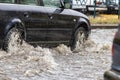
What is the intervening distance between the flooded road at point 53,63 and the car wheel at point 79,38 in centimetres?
15

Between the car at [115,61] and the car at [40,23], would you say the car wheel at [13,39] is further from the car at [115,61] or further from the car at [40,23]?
the car at [115,61]

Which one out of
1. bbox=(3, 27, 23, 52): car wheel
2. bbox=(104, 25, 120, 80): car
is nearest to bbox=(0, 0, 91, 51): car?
bbox=(3, 27, 23, 52): car wheel

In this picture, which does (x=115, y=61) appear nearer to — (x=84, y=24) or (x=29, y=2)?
(x=29, y=2)

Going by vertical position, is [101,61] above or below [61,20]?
below

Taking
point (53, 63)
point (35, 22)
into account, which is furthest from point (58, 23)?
point (53, 63)

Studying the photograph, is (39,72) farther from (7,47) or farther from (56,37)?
(56,37)

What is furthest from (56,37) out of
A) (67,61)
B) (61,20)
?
(67,61)

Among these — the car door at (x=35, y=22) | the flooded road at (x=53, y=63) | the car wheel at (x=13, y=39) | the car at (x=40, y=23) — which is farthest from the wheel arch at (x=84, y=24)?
the car wheel at (x=13, y=39)

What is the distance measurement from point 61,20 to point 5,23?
6.24 ft

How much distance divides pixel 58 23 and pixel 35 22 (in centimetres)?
82

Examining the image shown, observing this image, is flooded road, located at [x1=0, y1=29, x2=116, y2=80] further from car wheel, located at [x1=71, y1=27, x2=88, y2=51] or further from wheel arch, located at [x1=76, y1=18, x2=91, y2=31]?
wheel arch, located at [x1=76, y1=18, x2=91, y2=31]

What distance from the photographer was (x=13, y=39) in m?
9.91

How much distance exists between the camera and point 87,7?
2766 centimetres

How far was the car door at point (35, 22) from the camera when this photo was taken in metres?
10.2
